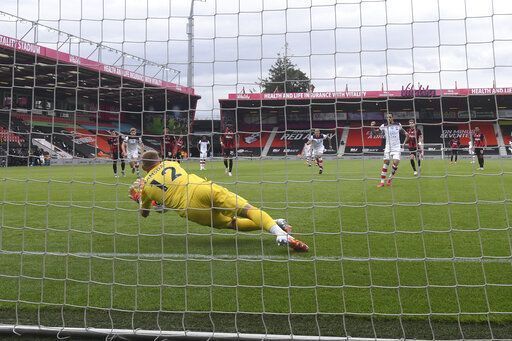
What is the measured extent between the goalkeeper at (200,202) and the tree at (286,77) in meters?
1.34

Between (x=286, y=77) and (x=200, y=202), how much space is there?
5.81ft

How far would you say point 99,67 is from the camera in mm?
4648

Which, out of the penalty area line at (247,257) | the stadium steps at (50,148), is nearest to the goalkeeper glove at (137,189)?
the penalty area line at (247,257)

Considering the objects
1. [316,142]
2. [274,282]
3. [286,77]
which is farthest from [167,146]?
[316,142]

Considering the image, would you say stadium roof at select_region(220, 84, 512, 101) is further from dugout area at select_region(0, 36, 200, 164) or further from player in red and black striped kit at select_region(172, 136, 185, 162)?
player in red and black striped kit at select_region(172, 136, 185, 162)

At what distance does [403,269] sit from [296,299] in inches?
47.2

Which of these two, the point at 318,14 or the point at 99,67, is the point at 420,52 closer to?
the point at 318,14

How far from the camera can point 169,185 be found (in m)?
5.24

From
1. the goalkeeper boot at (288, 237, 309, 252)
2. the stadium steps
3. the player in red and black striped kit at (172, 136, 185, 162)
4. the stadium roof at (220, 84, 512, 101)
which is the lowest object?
the goalkeeper boot at (288, 237, 309, 252)

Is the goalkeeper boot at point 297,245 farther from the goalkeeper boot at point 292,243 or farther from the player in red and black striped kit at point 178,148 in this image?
the player in red and black striped kit at point 178,148

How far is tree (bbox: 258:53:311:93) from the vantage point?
4078 millimetres

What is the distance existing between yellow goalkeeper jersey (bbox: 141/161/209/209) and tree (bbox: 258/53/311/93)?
5.03 ft

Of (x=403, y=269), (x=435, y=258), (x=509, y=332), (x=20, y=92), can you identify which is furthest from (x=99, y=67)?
(x=509, y=332)

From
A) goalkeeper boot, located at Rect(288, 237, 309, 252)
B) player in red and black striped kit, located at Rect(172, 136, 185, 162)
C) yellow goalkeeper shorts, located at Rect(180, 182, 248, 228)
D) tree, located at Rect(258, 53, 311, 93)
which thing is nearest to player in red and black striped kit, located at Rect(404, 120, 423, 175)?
goalkeeper boot, located at Rect(288, 237, 309, 252)
